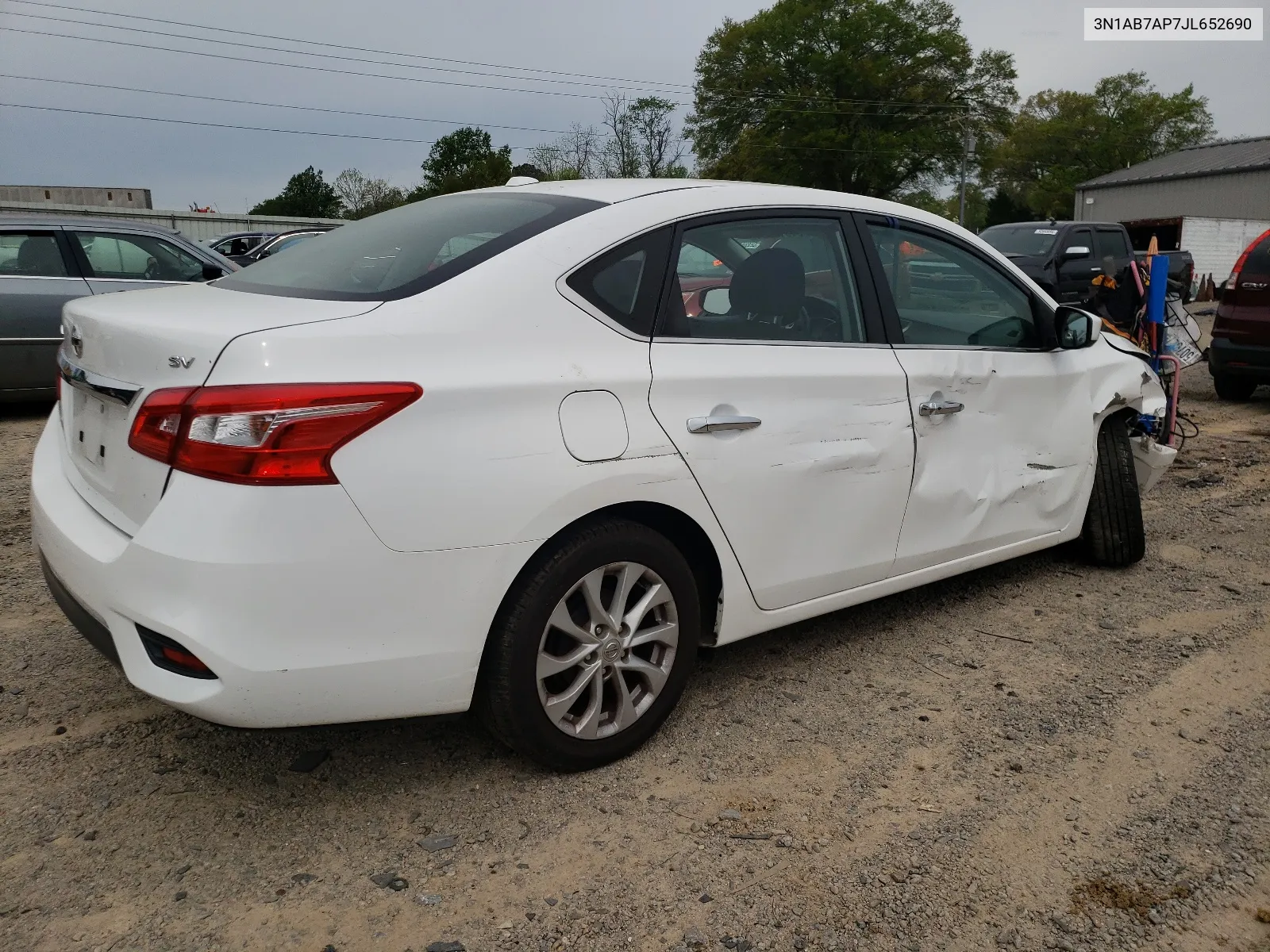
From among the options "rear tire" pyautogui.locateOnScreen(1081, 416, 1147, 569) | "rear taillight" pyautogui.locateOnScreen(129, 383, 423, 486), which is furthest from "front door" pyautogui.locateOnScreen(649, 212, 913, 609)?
"rear tire" pyautogui.locateOnScreen(1081, 416, 1147, 569)

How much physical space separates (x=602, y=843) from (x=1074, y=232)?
1459 centimetres

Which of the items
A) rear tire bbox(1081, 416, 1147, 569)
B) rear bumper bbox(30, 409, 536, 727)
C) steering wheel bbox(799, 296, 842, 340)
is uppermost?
steering wheel bbox(799, 296, 842, 340)

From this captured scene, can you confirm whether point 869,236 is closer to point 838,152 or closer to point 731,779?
point 731,779

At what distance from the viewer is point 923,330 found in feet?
11.8

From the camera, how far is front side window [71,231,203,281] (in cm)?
809

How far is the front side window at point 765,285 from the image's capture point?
9.73 ft

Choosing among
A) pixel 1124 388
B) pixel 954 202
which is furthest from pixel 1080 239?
pixel 954 202

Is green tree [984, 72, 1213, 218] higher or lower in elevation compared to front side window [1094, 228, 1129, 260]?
higher

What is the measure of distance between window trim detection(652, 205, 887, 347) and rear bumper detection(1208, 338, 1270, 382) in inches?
279

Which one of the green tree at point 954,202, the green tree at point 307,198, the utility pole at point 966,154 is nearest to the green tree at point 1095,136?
the green tree at point 954,202

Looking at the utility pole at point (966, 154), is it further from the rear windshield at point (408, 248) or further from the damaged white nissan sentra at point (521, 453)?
the rear windshield at point (408, 248)

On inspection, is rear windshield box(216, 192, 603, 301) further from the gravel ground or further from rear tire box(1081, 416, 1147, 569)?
rear tire box(1081, 416, 1147, 569)

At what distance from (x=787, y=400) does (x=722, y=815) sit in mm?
1199

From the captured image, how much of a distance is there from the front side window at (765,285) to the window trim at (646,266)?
0.12 ft
